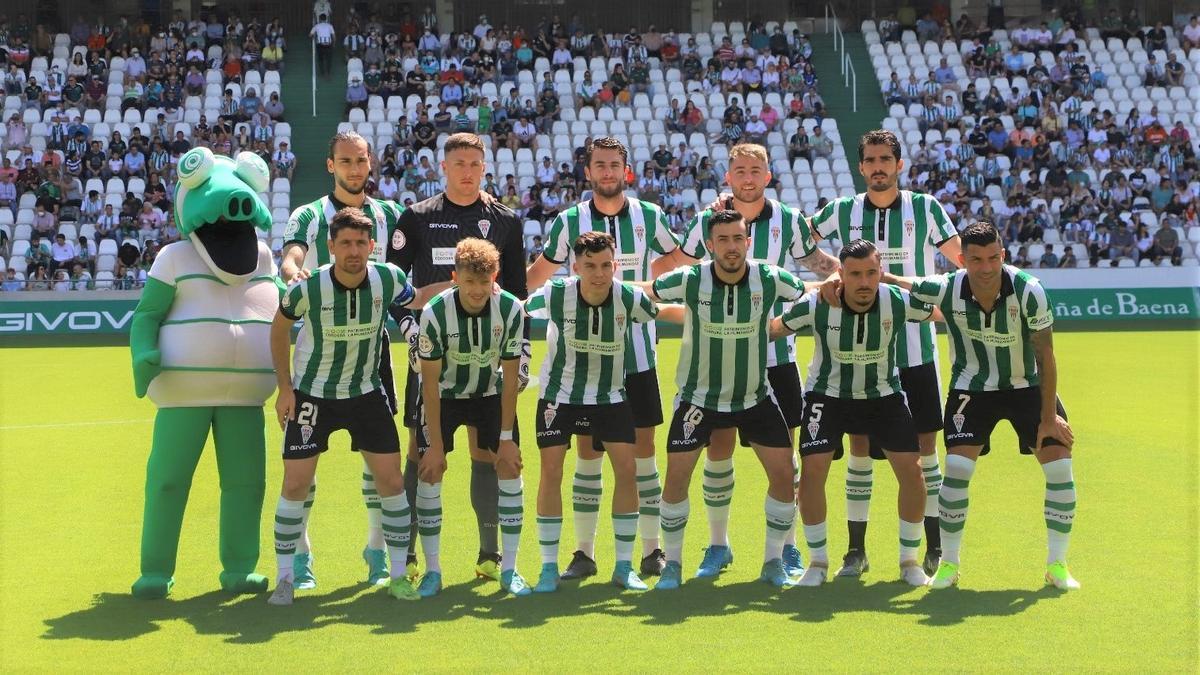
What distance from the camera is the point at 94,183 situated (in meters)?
23.6

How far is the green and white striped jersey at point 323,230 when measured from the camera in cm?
674

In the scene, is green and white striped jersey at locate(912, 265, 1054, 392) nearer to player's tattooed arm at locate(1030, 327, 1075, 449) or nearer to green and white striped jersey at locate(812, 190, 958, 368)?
player's tattooed arm at locate(1030, 327, 1075, 449)

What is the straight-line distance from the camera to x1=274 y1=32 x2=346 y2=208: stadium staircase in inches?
987

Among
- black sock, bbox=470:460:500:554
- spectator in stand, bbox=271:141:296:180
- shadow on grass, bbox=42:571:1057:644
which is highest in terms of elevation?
spectator in stand, bbox=271:141:296:180

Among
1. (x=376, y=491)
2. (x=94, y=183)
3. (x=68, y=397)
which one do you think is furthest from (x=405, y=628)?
(x=94, y=183)

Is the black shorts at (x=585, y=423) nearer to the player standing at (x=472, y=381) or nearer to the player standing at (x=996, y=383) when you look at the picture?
the player standing at (x=472, y=381)

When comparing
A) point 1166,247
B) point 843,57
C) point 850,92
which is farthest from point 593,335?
point 843,57

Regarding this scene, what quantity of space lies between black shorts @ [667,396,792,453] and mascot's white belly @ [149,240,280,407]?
1.82 m

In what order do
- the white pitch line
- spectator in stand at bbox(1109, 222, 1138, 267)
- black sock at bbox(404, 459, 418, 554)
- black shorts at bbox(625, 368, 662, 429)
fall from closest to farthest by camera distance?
black sock at bbox(404, 459, 418, 554) < black shorts at bbox(625, 368, 662, 429) < the white pitch line < spectator in stand at bbox(1109, 222, 1138, 267)

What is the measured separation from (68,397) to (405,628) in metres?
9.35

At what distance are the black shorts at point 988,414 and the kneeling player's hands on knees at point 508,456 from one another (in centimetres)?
186

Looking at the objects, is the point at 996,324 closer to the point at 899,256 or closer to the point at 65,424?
the point at 899,256

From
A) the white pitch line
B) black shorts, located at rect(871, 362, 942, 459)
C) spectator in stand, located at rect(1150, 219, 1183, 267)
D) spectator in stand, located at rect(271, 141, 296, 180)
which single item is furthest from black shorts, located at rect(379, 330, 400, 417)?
spectator in stand, located at rect(1150, 219, 1183, 267)

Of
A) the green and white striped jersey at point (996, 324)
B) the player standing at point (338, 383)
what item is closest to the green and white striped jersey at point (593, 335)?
the player standing at point (338, 383)
